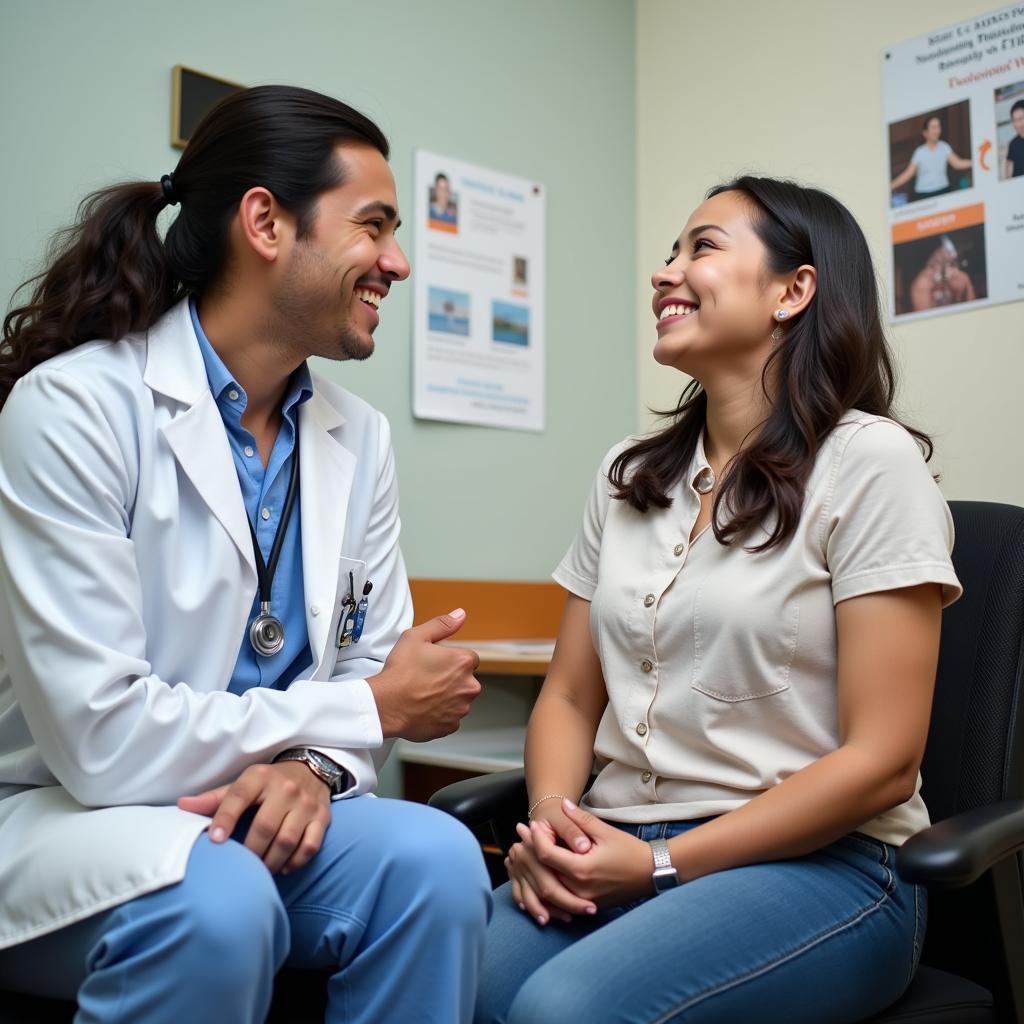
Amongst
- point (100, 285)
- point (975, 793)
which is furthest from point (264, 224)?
point (975, 793)

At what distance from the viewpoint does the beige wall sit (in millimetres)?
2287

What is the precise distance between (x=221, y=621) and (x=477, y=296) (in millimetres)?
1543

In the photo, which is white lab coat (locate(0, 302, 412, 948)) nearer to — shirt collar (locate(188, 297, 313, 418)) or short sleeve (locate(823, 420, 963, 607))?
shirt collar (locate(188, 297, 313, 418))

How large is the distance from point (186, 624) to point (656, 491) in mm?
616

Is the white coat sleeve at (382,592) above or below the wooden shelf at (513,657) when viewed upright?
above

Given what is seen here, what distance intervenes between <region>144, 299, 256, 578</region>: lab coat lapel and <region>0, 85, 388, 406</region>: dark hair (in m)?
0.08

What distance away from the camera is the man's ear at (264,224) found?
4.57ft

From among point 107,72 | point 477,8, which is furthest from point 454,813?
point 477,8

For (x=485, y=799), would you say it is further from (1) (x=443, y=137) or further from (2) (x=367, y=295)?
(1) (x=443, y=137)

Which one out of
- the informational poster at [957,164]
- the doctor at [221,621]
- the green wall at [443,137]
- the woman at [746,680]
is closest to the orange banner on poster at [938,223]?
the informational poster at [957,164]

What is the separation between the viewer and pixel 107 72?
207 cm

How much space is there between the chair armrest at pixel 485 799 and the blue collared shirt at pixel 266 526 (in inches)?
9.2

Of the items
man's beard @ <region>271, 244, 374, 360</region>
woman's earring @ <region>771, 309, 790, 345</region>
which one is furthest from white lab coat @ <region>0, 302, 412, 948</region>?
woman's earring @ <region>771, 309, 790, 345</region>

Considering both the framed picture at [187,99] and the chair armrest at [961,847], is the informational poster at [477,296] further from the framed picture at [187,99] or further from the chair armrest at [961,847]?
the chair armrest at [961,847]
